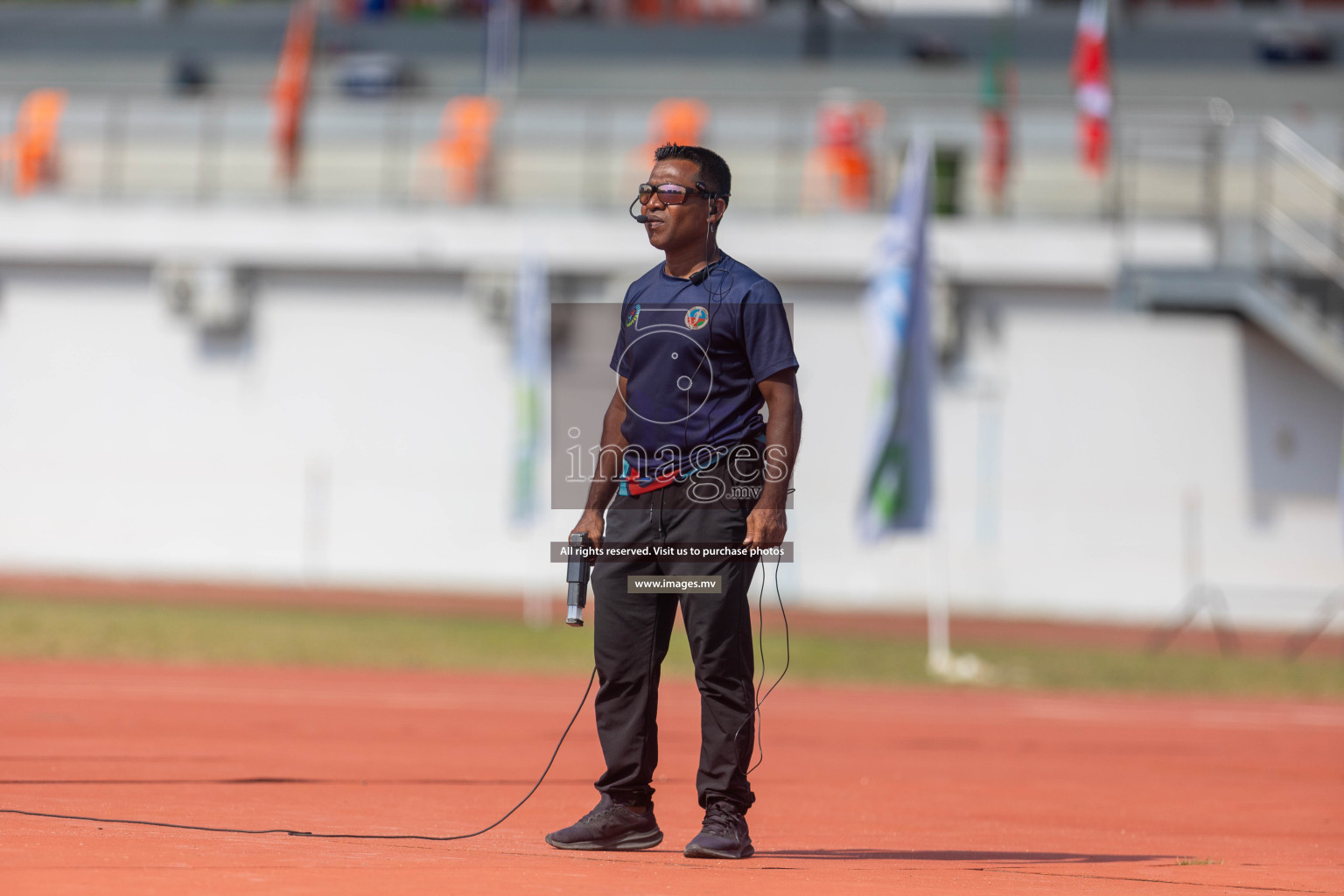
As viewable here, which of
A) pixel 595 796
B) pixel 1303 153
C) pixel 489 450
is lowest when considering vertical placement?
pixel 595 796

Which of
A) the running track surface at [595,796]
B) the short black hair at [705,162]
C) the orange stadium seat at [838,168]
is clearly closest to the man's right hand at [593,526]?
the running track surface at [595,796]

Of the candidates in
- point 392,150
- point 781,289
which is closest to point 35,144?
point 392,150

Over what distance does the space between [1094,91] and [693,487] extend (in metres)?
19.3

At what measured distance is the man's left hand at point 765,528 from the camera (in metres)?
6.29

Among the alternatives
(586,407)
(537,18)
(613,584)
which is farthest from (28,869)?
(537,18)

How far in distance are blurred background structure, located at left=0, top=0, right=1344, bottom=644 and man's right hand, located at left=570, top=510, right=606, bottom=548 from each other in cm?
1527

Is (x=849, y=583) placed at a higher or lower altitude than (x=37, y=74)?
lower

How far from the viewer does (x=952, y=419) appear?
84.3 feet

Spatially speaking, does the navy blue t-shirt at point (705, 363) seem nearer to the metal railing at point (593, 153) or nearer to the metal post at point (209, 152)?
the metal railing at point (593, 153)

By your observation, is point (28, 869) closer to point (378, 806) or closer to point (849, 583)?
point (378, 806)

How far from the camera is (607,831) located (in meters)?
6.54

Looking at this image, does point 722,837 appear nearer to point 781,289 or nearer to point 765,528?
point 765,528

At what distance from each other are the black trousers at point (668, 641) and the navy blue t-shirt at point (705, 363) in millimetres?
145

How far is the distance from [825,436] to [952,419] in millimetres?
1761
